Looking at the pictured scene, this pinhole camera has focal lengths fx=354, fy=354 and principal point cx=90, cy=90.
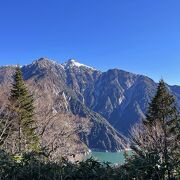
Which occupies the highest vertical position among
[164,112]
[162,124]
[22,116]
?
[164,112]

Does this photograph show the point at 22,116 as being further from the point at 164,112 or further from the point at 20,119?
the point at 164,112

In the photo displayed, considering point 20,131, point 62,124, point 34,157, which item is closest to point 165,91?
point 62,124

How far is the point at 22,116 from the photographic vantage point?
123ft

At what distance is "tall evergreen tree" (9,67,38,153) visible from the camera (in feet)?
121

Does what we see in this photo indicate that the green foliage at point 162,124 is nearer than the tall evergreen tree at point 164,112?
Yes

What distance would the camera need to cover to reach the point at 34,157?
6.12m

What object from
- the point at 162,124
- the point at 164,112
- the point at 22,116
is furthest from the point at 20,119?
the point at 164,112

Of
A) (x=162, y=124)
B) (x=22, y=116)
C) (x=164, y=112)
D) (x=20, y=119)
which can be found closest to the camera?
(x=162, y=124)

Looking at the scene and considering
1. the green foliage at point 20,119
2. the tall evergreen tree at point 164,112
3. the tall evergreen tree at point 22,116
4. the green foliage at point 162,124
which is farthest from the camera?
the tall evergreen tree at point 164,112

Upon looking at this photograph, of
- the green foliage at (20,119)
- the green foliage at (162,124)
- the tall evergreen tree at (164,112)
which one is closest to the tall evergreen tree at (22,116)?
the green foliage at (20,119)

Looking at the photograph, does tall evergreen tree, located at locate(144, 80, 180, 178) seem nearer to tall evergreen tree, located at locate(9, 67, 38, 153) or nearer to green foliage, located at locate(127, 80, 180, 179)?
green foliage, located at locate(127, 80, 180, 179)

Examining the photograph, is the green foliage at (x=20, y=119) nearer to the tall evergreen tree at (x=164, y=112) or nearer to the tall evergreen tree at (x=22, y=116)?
the tall evergreen tree at (x=22, y=116)

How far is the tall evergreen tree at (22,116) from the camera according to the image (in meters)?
36.9

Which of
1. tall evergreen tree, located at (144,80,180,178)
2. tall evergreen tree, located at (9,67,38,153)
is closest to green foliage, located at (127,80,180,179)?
tall evergreen tree, located at (144,80,180,178)
